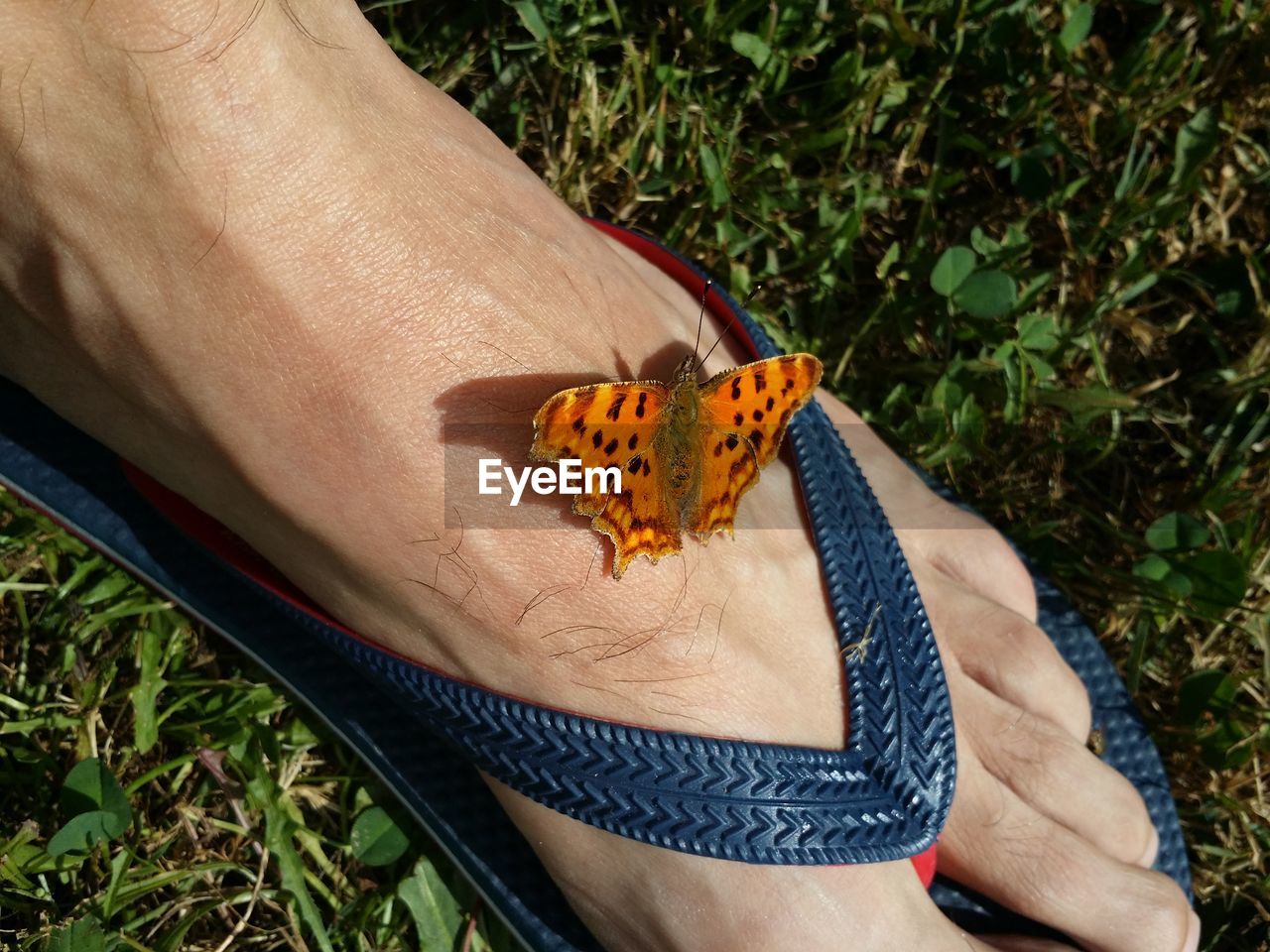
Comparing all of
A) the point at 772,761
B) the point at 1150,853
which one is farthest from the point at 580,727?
the point at 1150,853

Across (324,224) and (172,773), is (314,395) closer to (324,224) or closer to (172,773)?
(324,224)

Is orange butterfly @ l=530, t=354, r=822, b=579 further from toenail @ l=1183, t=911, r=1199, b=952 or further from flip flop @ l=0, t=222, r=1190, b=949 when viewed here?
toenail @ l=1183, t=911, r=1199, b=952

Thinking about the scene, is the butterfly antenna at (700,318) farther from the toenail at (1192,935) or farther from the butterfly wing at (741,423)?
the toenail at (1192,935)

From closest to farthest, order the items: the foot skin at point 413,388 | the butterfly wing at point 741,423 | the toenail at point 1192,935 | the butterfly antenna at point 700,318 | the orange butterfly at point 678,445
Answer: the foot skin at point 413,388, the orange butterfly at point 678,445, the butterfly wing at point 741,423, the butterfly antenna at point 700,318, the toenail at point 1192,935

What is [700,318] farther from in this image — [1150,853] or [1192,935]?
[1192,935]

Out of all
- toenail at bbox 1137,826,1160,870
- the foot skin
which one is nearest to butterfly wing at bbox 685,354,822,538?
the foot skin

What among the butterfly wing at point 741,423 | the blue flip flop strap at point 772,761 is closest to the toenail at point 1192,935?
the blue flip flop strap at point 772,761
